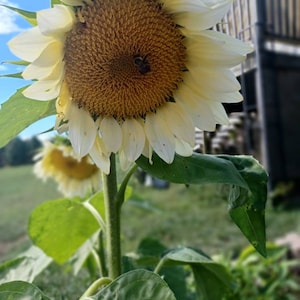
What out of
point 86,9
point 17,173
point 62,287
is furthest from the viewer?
point 17,173

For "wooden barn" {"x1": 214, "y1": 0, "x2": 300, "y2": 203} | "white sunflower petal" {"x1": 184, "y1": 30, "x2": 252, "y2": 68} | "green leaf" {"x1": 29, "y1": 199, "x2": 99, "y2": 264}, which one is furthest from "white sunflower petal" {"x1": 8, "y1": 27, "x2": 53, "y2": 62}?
"wooden barn" {"x1": 214, "y1": 0, "x2": 300, "y2": 203}

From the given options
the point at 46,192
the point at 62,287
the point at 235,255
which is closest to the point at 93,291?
the point at 62,287

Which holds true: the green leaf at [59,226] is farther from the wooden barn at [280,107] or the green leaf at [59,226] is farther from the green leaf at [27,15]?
the wooden barn at [280,107]

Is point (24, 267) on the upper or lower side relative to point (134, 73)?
lower

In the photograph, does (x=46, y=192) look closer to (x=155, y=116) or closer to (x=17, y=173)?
(x=17, y=173)

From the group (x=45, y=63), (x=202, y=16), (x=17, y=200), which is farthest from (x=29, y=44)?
(x=17, y=200)

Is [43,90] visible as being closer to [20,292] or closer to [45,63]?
[45,63]
